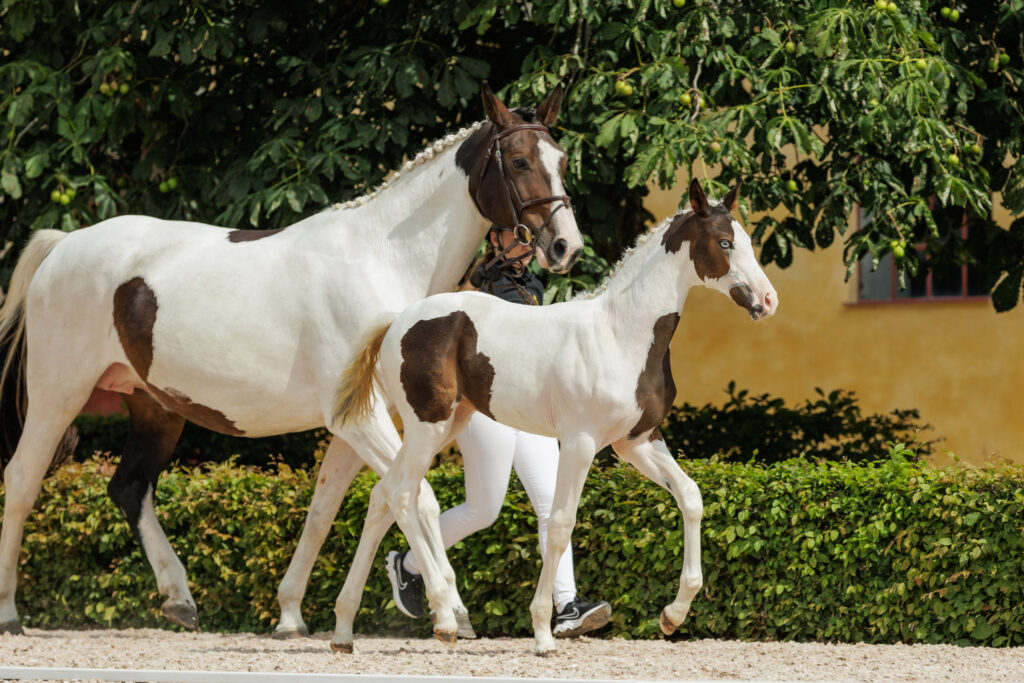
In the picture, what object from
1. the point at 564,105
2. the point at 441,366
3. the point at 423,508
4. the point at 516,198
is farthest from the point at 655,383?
the point at 564,105

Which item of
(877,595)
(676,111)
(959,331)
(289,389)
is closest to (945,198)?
(676,111)

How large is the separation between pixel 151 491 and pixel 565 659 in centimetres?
257

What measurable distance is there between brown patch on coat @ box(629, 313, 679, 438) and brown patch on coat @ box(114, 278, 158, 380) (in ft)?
7.55

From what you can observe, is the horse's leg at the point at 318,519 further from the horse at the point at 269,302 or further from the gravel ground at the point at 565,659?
the gravel ground at the point at 565,659

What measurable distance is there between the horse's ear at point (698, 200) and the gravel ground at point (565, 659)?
1690 mm

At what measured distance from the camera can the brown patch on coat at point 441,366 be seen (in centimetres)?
512

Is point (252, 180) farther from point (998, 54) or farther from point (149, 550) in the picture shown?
point (998, 54)

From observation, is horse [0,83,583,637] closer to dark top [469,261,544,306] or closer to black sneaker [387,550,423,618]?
dark top [469,261,544,306]

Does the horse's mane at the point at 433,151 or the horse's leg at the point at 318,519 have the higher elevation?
the horse's mane at the point at 433,151

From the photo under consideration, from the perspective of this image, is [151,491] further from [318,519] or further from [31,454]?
[318,519]

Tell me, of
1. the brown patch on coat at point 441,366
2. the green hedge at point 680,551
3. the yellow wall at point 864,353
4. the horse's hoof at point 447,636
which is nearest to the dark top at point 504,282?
the brown patch on coat at point 441,366

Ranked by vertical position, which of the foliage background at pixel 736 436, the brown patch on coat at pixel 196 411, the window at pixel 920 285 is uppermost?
the brown patch on coat at pixel 196 411

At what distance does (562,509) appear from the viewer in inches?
196

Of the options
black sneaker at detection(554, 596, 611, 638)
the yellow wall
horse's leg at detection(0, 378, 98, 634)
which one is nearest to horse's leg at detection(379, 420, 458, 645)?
black sneaker at detection(554, 596, 611, 638)
